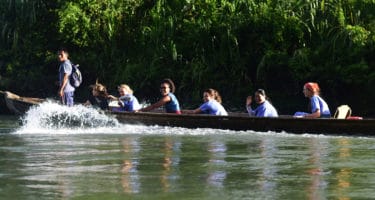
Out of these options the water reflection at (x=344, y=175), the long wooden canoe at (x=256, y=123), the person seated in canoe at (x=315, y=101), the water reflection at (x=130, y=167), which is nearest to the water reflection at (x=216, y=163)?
the water reflection at (x=130, y=167)

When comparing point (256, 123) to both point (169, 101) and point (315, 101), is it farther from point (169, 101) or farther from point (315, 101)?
point (169, 101)

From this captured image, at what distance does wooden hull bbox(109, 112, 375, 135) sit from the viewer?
13.7 m

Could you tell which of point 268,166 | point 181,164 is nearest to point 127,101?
point 181,164

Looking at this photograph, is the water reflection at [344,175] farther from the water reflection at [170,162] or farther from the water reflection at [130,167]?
the water reflection at [130,167]

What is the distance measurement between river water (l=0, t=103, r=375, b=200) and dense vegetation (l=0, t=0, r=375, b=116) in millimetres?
6527

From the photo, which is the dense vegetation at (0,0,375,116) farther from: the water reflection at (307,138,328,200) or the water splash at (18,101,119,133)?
the water reflection at (307,138,328,200)

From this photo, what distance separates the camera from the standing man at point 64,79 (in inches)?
625

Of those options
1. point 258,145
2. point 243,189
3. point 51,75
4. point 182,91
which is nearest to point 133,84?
point 182,91

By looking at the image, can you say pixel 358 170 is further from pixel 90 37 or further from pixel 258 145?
pixel 90 37

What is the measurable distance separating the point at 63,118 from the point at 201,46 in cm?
763

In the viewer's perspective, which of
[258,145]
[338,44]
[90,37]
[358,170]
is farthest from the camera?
[90,37]

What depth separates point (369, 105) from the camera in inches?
814

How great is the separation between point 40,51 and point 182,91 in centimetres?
622

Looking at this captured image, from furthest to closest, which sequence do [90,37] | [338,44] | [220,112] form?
[90,37] < [338,44] < [220,112]
